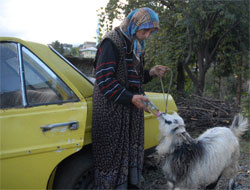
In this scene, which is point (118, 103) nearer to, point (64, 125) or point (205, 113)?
point (64, 125)

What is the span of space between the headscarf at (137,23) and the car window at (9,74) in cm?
116

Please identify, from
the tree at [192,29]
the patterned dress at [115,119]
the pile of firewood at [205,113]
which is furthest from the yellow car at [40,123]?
the tree at [192,29]

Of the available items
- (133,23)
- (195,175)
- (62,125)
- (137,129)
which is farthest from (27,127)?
(195,175)

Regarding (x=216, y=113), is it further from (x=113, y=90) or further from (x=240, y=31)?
(x=113, y=90)

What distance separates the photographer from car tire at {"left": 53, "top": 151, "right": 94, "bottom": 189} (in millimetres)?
2400

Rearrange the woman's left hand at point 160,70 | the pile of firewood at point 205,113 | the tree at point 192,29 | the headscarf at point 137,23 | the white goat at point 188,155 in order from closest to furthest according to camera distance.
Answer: the headscarf at point 137,23 → the white goat at point 188,155 → the woman's left hand at point 160,70 → the pile of firewood at point 205,113 → the tree at point 192,29

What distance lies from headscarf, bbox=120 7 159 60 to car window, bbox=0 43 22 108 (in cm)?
116

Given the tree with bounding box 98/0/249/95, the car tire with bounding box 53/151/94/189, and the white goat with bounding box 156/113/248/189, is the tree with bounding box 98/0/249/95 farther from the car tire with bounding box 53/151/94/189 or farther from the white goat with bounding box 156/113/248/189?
the car tire with bounding box 53/151/94/189

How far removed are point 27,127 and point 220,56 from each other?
9538mm

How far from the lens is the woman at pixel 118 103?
2221mm

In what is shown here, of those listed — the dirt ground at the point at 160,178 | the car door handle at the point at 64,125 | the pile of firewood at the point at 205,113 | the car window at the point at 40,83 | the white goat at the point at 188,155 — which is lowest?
the dirt ground at the point at 160,178

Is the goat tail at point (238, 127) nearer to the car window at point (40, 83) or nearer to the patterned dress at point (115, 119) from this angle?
the patterned dress at point (115, 119)

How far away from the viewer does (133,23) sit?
2.36 meters

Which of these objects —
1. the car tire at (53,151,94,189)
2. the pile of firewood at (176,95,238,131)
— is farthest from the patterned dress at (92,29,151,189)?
the pile of firewood at (176,95,238,131)
